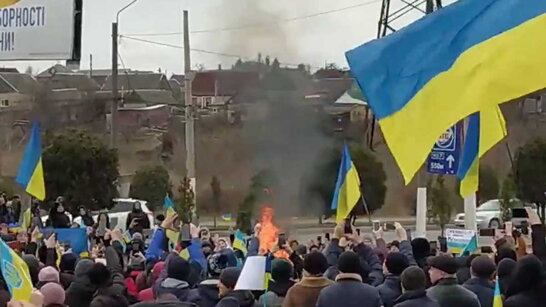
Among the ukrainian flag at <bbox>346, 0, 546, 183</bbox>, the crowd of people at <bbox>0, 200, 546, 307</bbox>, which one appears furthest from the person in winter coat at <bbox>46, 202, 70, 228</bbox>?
the ukrainian flag at <bbox>346, 0, 546, 183</bbox>

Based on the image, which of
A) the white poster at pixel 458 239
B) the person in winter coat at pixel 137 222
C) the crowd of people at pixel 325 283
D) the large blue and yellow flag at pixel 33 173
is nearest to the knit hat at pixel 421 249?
the crowd of people at pixel 325 283

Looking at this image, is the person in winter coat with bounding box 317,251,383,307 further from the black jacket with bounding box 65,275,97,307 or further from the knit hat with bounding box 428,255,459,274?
the black jacket with bounding box 65,275,97,307

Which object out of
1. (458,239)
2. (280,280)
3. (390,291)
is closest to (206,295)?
(280,280)

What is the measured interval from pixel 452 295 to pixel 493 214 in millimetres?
26737

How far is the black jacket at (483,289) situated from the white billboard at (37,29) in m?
8.59

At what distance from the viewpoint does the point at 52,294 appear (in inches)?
272

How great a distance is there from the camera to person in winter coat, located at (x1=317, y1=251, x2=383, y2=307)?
25.3 ft

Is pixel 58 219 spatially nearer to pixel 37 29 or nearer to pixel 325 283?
pixel 37 29

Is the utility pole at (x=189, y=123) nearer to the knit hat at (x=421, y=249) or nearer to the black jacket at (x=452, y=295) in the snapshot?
the knit hat at (x=421, y=249)

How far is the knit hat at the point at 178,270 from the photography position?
336 inches

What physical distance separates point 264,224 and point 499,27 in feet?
35.4

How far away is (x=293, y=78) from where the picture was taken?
24.2 meters

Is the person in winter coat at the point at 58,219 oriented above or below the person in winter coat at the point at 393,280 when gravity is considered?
above

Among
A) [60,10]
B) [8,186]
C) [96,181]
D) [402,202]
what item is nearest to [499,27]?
[60,10]
